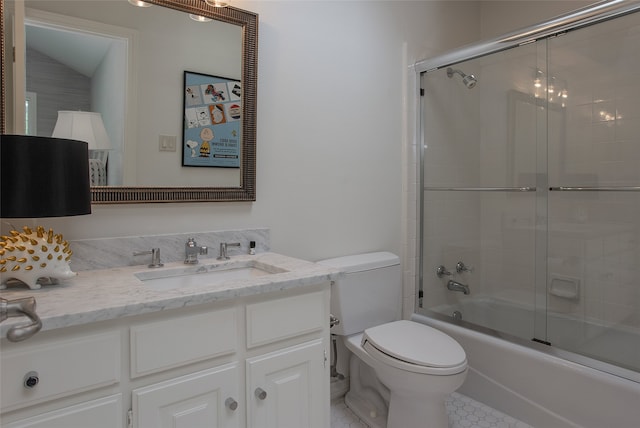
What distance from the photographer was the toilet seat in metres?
1.55

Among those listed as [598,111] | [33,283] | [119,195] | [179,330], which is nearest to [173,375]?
[179,330]

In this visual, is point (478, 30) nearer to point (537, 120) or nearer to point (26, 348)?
point (537, 120)

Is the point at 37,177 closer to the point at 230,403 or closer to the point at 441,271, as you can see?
the point at 230,403

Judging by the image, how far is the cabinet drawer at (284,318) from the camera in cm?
120

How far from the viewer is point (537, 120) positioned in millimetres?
2279

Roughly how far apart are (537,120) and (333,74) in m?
1.20

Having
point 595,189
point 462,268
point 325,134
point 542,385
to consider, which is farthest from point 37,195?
point 595,189

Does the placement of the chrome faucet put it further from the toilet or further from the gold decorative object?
the toilet

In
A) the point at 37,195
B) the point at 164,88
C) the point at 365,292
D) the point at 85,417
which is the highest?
the point at 164,88

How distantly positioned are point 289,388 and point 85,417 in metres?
0.57

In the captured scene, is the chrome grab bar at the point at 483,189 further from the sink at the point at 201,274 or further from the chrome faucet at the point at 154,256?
the chrome faucet at the point at 154,256

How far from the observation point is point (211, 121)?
1.65m

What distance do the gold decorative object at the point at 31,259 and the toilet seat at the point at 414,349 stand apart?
3.87ft

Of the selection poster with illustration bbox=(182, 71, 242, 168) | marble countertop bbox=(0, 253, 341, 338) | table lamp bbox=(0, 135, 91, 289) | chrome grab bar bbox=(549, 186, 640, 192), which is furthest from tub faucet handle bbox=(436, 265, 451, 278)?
table lamp bbox=(0, 135, 91, 289)
